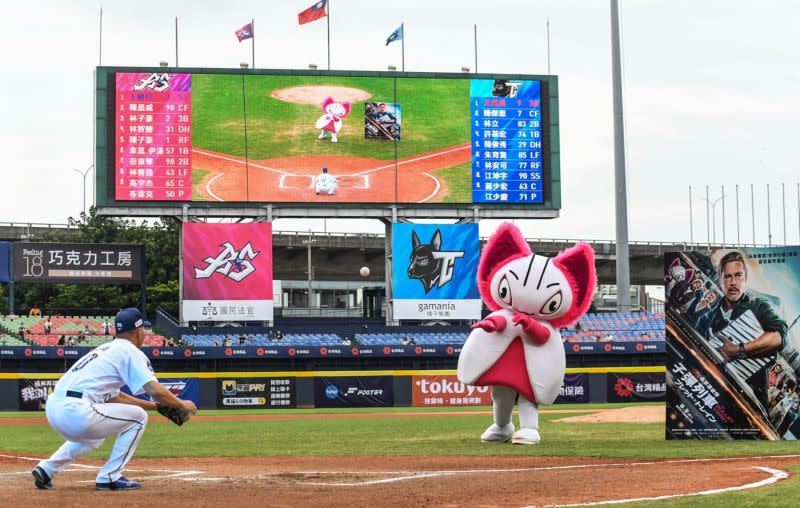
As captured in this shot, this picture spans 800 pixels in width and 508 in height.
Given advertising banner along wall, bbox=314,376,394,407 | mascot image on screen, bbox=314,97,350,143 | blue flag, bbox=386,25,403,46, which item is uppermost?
blue flag, bbox=386,25,403,46

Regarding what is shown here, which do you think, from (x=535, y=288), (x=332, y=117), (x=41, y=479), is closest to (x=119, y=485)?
(x=41, y=479)

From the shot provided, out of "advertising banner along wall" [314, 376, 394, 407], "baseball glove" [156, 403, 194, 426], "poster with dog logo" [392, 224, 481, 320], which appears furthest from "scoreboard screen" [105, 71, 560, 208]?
"baseball glove" [156, 403, 194, 426]

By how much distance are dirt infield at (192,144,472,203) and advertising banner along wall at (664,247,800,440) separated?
2617 centimetres

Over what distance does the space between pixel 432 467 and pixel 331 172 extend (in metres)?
29.8

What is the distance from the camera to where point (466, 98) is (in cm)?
4259

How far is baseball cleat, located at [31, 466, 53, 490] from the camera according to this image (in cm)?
961

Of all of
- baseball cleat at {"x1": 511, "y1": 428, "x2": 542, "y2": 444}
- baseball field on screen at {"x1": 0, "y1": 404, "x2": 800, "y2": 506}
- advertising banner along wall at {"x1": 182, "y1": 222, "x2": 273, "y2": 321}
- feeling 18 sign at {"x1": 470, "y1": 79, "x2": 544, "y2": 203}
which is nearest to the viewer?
baseball field on screen at {"x1": 0, "y1": 404, "x2": 800, "y2": 506}

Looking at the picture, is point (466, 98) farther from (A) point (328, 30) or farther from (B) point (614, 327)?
(B) point (614, 327)

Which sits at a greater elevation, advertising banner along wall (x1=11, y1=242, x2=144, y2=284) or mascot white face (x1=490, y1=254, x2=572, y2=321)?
advertising banner along wall (x1=11, y1=242, x2=144, y2=284)

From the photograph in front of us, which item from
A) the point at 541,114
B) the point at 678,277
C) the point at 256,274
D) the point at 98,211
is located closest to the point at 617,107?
the point at 541,114

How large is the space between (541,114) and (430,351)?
1038 centimetres

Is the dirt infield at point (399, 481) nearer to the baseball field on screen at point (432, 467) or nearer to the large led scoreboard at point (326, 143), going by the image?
the baseball field on screen at point (432, 467)

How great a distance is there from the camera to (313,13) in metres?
44.8

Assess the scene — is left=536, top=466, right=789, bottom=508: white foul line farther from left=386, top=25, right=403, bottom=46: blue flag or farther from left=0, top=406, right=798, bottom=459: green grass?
left=386, top=25, right=403, bottom=46: blue flag
